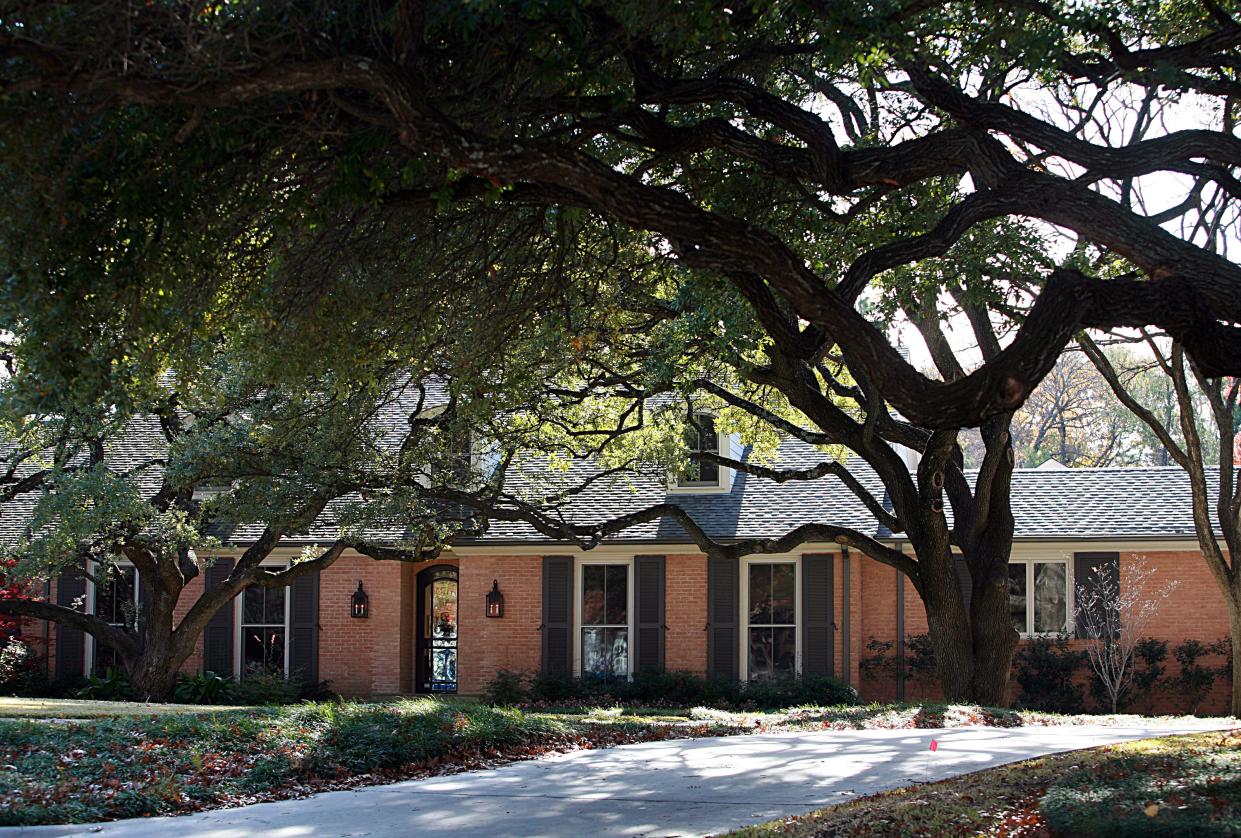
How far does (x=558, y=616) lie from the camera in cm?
2508

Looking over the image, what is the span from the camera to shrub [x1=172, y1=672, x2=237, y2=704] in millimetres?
23125

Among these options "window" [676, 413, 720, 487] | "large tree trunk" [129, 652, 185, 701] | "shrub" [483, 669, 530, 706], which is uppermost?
"window" [676, 413, 720, 487]

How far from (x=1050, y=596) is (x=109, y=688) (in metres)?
17.0

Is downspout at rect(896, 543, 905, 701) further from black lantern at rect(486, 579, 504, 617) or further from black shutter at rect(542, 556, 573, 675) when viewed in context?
black lantern at rect(486, 579, 504, 617)

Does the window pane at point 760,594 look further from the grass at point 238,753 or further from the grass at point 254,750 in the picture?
the grass at point 238,753

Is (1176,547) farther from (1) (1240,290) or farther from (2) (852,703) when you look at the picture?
(1) (1240,290)

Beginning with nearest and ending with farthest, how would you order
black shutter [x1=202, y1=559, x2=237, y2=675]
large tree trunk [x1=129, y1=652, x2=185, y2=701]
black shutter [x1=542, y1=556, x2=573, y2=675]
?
large tree trunk [x1=129, y1=652, x2=185, y2=701] → black shutter [x1=542, y1=556, x2=573, y2=675] → black shutter [x1=202, y1=559, x2=237, y2=675]

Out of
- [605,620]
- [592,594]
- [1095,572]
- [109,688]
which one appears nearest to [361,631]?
[592,594]

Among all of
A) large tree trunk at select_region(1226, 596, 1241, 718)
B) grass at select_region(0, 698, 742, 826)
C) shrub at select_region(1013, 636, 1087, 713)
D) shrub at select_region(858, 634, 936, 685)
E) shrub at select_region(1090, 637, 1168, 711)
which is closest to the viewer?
grass at select_region(0, 698, 742, 826)

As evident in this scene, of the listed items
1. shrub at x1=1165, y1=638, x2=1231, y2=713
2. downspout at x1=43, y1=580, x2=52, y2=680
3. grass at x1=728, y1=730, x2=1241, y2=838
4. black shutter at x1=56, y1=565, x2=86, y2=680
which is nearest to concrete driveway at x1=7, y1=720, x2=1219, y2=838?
grass at x1=728, y1=730, x2=1241, y2=838

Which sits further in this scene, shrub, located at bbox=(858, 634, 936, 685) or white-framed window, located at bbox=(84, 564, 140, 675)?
white-framed window, located at bbox=(84, 564, 140, 675)

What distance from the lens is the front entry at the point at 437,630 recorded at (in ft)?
86.4

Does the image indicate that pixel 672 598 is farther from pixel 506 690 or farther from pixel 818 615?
pixel 506 690

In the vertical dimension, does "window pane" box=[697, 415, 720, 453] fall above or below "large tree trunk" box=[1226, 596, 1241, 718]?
above
